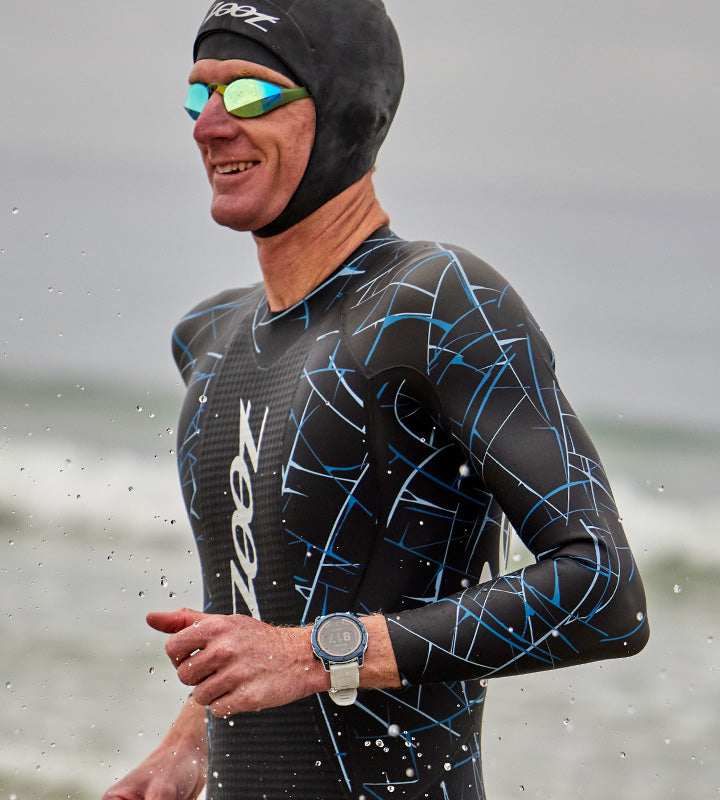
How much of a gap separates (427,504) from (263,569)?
302 millimetres

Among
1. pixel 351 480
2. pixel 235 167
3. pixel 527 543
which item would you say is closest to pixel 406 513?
pixel 351 480

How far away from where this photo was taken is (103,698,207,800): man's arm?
2.26m

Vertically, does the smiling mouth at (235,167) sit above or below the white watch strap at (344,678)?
above

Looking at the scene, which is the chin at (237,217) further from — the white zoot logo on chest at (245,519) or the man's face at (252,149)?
the white zoot logo on chest at (245,519)

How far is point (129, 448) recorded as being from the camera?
13703mm

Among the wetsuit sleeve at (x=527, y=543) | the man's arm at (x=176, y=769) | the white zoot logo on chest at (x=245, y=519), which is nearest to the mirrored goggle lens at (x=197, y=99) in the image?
the white zoot logo on chest at (x=245, y=519)

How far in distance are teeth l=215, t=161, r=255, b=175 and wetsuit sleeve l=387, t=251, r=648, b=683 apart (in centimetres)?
52

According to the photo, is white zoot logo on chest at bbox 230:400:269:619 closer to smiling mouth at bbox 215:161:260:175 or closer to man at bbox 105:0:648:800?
man at bbox 105:0:648:800

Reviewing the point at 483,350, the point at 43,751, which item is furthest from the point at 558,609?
the point at 43,751

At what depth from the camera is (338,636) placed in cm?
178

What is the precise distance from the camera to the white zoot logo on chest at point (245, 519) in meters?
2.06

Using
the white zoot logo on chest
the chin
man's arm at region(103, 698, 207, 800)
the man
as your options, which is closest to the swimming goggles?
the man

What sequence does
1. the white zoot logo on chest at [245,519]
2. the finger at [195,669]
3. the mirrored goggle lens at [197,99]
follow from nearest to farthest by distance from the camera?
1. the finger at [195,669]
2. the white zoot logo on chest at [245,519]
3. the mirrored goggle lens at [197,99]

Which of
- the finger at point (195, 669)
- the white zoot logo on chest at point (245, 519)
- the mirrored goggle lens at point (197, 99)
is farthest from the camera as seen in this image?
the mirrored goggle lens at point (197, 99)
